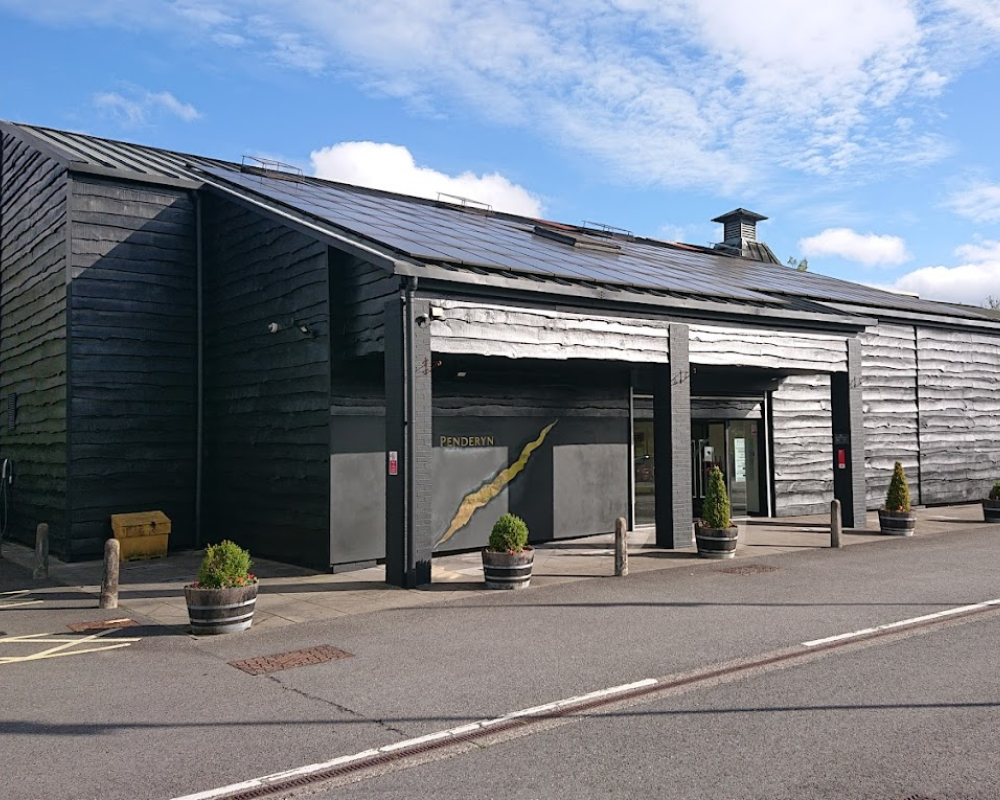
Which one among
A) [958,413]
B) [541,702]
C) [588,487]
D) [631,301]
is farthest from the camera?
[958,413]

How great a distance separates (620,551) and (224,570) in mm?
6087

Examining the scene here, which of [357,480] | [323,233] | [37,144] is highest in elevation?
[37,144]

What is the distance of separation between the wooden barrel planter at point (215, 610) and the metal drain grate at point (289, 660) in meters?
1.25

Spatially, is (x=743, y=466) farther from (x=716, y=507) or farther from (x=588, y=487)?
(x=716, y=507)

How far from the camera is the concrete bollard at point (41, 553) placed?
14260 millimetres

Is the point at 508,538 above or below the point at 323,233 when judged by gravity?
below

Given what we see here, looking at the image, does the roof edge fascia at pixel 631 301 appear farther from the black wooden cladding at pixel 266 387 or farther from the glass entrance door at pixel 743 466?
the glass entrance door at pixel 743 466

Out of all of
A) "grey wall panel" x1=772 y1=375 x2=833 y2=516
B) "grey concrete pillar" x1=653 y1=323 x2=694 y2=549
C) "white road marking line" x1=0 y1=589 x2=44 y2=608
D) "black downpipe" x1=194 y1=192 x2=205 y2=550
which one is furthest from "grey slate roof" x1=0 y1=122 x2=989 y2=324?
"white road marking line" x1=0 y1=589 x2=44 y2=608

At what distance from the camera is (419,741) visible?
6223mm

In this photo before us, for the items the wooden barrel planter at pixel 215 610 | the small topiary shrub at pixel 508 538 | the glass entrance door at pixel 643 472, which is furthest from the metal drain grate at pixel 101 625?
the glass entrance door at pixel 643 472

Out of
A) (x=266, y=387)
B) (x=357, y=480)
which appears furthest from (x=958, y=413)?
(x=266, y=387)

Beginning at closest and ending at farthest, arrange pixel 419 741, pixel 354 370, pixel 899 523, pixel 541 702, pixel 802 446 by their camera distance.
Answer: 1. pixel 419 741
2. pixel 541 702
3. pixel 354 370
4. pixel 899 523
5. pixel 802 446

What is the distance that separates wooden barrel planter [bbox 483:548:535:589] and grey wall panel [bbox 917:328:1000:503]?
16507mm

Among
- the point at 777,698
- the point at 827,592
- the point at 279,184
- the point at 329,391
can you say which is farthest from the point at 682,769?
the point at 279,184
